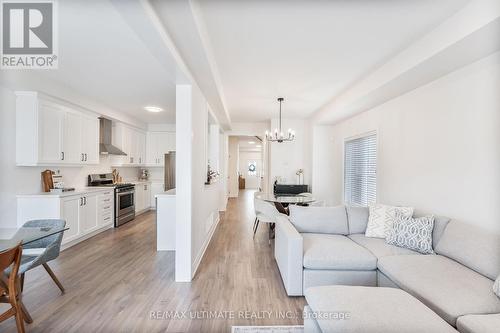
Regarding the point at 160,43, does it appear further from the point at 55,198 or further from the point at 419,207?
the point at 419,207

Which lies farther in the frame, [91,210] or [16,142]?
[91,210]

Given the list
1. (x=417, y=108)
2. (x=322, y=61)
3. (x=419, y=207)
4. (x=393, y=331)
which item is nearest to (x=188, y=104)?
(x=322, y=61)

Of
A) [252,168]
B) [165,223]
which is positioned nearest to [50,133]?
[165,223]

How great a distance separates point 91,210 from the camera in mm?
4238

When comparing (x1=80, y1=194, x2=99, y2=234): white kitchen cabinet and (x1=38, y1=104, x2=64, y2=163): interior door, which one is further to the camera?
(x1=80, y1=194, x2=99, y2=234): white kitchen cabinet

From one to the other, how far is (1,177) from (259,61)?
3936 millimetres

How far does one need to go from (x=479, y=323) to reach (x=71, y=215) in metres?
4.89

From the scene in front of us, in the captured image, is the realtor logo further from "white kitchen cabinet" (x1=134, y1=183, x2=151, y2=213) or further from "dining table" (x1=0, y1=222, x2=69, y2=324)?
"white kitchen cabinet" (x1=134, y1=183, x2=151, y2=213)

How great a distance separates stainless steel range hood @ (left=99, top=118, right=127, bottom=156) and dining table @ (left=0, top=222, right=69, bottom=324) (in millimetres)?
3149

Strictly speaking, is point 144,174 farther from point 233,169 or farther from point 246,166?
point 246,166

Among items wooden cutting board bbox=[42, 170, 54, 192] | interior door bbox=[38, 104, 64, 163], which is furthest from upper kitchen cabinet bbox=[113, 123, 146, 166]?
wooden cutting board bbox=[42, 170, 54, 192]

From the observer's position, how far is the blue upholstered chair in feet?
6.65

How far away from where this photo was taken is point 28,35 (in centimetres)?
221

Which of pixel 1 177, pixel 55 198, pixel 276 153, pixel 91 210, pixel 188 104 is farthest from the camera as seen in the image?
Answer: pixel 276 153
